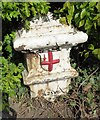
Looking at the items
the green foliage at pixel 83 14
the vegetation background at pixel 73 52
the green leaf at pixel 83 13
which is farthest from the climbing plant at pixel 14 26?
the green leaf at pixel 83 13

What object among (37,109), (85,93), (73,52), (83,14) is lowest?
(37,109)

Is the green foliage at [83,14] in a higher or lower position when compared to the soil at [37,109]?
higher

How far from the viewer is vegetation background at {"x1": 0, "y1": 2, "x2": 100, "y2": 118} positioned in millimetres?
2936

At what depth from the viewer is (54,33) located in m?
3.07

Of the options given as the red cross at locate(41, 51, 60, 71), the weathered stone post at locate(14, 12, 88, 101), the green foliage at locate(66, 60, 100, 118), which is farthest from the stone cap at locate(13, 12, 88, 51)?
the green foliage at locate(66, 60, 100, 118)

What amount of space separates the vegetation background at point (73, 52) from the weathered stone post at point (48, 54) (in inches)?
2.9

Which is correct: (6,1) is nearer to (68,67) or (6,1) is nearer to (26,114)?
(68,67)

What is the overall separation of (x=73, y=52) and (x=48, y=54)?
2.13ft

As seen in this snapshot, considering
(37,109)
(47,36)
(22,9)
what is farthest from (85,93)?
(22,9)

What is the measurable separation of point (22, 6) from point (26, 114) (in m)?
1.04

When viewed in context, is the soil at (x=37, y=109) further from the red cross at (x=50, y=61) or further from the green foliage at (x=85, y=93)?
the red cross at (x=50, y=61)

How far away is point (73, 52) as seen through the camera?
375 cm

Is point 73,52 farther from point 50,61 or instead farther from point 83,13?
point 83,13

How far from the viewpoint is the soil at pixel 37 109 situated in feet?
11.0
